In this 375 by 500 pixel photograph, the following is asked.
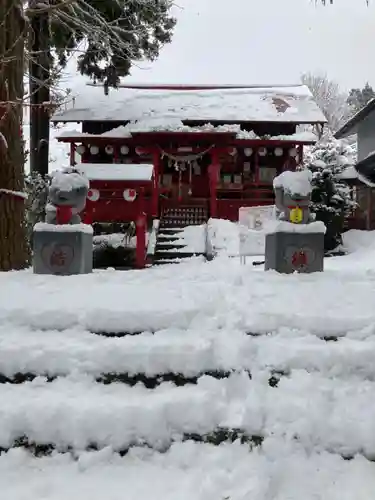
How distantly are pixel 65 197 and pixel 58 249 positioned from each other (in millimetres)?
671

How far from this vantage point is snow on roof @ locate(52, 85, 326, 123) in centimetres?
1752

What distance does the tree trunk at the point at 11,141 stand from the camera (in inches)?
281

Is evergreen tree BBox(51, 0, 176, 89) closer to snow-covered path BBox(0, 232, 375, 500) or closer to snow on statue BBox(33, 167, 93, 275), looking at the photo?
snow on statue BBox(33, 167, 93, 275)

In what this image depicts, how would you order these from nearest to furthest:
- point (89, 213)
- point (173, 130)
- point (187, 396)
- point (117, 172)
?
point (187, 396)
point (117, 172)
point (89, 213)
point (173, 130)

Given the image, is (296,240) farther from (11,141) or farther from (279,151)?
(279,151)

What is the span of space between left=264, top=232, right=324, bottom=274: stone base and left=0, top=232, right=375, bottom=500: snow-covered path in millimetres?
1286

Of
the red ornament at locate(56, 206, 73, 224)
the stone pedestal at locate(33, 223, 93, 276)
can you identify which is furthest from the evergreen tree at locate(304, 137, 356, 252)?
the stone pedestal at locate(33, 223, 93, 276)

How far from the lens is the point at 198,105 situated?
18656 mm

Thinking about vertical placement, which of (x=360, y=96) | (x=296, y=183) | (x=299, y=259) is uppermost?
(x=360, y=96)

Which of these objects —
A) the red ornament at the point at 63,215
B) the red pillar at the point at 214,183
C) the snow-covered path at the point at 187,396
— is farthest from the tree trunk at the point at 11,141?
the red pillar at the point at 214,183

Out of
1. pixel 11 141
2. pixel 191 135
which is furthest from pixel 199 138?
pixel 11 141

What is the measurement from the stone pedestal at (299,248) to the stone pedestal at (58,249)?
2390mm

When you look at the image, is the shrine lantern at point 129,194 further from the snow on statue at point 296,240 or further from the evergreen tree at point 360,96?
the evergreen tree at point 360,96

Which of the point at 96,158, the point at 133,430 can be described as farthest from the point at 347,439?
the point at 96,158
